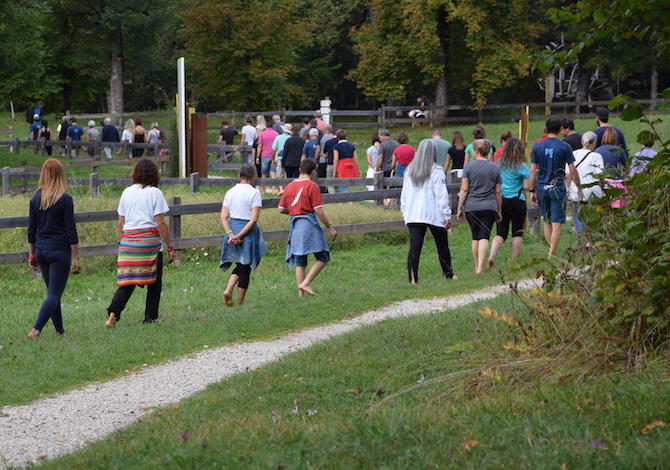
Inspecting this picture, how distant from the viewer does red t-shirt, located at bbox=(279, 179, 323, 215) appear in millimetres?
11984

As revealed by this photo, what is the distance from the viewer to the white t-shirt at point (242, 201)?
11.6 m

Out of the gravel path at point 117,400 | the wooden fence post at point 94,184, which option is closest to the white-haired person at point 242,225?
the gravel path at point 117,400

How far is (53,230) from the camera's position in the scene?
1009 centimetres

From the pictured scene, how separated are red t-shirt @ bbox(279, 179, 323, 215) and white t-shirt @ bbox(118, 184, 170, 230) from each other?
1.96 meters

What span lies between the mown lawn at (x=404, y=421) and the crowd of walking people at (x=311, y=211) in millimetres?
2863

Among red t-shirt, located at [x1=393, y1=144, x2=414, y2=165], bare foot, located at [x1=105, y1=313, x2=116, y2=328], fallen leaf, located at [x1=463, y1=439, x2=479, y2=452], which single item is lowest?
bare foot, located at [x1=105, y1=313, x2=116, y2=328]

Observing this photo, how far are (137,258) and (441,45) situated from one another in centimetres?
4006

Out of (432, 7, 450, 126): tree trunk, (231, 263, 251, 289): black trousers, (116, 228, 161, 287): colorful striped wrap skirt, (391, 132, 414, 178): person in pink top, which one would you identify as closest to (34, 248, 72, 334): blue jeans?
(116, 228, 161, 287): colorful striped wrap skirt

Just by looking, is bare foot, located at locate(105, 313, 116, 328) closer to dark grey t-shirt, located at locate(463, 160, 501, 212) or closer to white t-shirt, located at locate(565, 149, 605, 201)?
dark grey t-shirt, located at locate(463, 160, 501, 212)

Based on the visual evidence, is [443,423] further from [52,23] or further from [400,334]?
[52,23]

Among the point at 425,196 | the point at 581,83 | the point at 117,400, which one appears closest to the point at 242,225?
the point at 425,196

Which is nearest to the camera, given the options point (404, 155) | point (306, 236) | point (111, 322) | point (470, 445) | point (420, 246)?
point (470, 445)

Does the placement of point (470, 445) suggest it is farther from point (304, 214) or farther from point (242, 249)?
point (304, 214)

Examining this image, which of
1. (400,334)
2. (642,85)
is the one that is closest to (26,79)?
(642,85)
